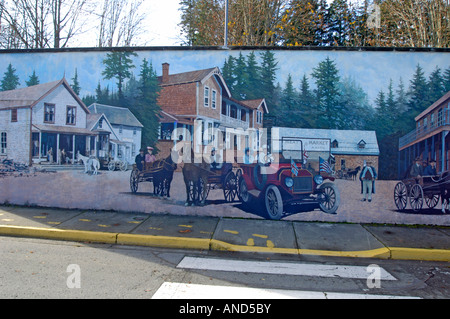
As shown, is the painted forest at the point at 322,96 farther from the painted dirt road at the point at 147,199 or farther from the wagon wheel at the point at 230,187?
the wagon wheel at the point at 230,187

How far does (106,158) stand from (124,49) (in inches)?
116

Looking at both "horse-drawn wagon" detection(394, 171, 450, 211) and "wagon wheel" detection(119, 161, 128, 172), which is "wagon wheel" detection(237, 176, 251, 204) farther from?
"horse-drawn wagon" detection(394, 171, 450, 211)

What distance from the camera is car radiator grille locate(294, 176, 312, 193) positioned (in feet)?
27.1

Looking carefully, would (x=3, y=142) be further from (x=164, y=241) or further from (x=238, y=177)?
(x=238, y=177)

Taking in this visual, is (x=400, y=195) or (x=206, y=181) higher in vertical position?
(x=206, y=181)

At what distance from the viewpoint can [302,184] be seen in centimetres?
828

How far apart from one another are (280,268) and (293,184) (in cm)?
306

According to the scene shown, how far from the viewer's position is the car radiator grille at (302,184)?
8266mm

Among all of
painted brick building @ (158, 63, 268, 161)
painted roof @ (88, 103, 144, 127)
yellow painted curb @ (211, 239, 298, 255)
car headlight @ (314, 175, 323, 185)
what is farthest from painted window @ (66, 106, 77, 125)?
car headlight @ (314, 175, 323, 185)

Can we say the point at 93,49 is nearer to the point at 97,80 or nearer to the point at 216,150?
the point at 97,80

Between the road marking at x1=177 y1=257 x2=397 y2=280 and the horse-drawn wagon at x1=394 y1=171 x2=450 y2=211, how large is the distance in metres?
3.19

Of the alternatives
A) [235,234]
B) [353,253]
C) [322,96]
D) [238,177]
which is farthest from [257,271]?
[322,96]
